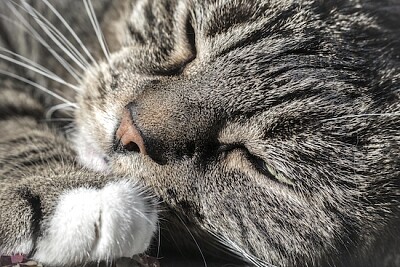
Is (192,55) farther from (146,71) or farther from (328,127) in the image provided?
(328,127)

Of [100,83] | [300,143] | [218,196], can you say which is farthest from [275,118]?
[100,83]

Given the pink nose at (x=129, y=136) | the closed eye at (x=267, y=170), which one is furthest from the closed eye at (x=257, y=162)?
the pink nose at (x=129, y=136)

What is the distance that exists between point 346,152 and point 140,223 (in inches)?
16.8

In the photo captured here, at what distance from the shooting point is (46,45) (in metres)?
1.40

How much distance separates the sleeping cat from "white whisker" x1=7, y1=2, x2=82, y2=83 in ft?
0.63

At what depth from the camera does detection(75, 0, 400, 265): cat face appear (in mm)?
1073

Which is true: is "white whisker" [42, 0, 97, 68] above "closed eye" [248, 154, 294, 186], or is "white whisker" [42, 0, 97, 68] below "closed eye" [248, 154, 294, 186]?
above

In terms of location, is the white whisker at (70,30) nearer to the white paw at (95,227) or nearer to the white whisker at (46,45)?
the white whisker at (46,45)

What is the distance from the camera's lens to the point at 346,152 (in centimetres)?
106

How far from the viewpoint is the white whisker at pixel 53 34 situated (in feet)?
4.47

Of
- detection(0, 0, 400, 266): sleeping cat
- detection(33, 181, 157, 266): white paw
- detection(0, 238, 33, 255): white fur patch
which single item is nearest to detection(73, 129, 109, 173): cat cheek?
detection(0, 0, 400, 266): sleeping cat

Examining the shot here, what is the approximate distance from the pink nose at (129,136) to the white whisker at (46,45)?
289 millimetres

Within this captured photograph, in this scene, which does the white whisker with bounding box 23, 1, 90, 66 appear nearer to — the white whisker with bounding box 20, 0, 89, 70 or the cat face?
the white whisker with bounding box 20, 0, 89, 70

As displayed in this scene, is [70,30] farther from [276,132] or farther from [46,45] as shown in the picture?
[276,132]
